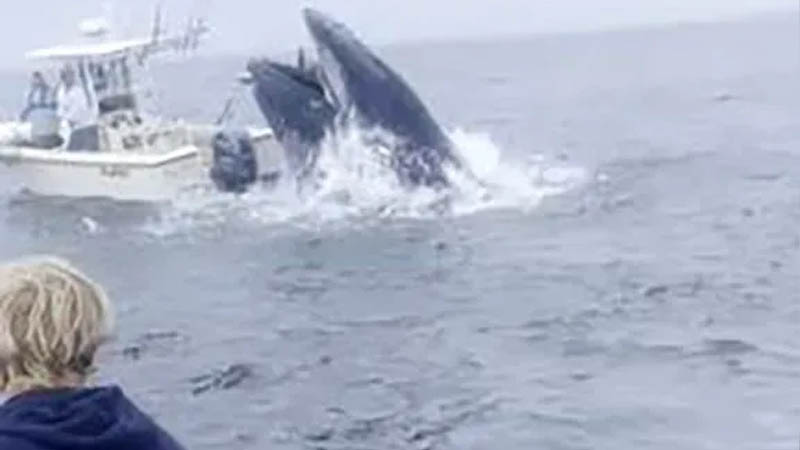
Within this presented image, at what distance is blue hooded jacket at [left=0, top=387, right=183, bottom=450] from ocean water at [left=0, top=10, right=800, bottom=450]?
296 cm

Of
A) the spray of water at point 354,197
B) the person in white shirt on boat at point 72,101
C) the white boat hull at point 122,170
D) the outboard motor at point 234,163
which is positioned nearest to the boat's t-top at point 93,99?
the person in white shirt on boat at point 72,101

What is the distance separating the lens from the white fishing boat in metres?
38.9

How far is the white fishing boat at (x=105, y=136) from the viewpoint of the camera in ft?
128

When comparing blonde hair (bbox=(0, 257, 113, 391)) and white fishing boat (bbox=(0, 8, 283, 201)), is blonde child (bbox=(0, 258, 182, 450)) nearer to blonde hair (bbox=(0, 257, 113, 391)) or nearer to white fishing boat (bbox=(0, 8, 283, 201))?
blonde hair (bbox=(0, 257, 113, 391))

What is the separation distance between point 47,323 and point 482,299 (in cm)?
2107

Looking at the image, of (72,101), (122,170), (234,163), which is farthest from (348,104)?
(72,101)

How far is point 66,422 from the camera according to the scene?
519 cm

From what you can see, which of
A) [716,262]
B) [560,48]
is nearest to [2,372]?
[716,262]

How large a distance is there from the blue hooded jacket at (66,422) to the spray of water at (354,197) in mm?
28367

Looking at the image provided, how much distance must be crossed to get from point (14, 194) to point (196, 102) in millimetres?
36694

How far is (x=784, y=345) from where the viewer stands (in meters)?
21.5

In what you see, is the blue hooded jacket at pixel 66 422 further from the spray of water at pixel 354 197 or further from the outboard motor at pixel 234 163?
the outboard motor at pixel 234 163

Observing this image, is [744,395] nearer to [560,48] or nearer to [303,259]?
[303,259]

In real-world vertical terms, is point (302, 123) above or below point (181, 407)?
above
